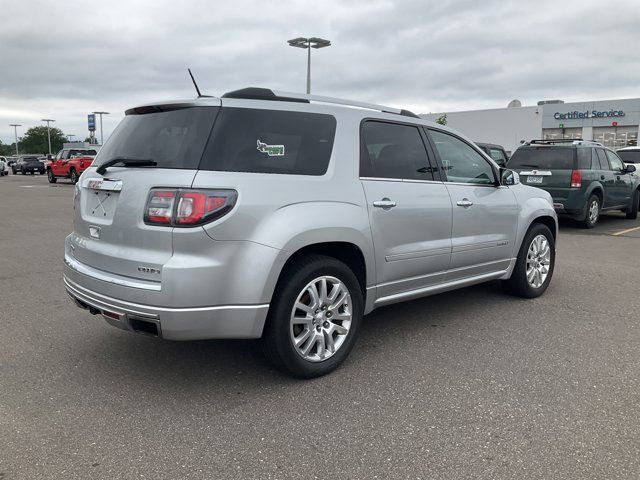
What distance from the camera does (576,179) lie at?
11.0m

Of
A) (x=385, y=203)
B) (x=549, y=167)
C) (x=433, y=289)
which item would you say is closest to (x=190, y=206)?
(x=385, y=203)

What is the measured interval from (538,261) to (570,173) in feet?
19.9

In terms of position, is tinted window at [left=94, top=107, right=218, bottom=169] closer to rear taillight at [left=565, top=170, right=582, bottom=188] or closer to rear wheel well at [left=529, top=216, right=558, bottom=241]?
rear wheel well at [left=529, top=216, right=558, bottom=241]

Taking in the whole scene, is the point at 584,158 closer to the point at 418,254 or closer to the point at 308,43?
the point at 418,254

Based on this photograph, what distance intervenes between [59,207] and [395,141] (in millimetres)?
13682

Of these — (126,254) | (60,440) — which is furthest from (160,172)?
(60,440)

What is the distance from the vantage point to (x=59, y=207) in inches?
613

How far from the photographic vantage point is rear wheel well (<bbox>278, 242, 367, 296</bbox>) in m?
3.57

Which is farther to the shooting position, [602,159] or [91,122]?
[91,122]

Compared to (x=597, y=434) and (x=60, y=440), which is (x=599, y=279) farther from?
(x=60, y=440)

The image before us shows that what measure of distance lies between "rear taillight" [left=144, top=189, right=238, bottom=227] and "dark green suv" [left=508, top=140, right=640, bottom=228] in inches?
373

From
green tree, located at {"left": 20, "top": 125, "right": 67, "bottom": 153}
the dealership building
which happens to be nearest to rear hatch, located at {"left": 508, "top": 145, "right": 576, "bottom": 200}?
the dealership building

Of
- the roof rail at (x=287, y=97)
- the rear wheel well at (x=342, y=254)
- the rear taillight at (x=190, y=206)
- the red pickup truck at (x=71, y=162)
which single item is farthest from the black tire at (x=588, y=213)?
the red pickup truck at (x=71, y=162)

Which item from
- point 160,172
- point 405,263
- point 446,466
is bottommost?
point 446,466
